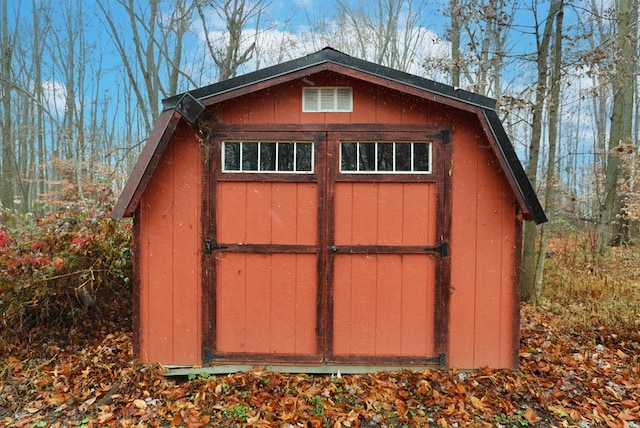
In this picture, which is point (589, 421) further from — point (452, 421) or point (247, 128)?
point (247, 128)

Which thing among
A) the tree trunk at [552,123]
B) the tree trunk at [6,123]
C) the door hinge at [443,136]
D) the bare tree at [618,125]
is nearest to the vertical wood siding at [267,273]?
Result: the door hinge at [443,136]

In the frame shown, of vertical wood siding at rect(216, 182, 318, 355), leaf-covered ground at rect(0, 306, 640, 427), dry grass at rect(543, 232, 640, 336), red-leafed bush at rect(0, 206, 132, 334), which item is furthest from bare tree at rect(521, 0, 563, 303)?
red-leafed bush at rect(0, 206, 132, 334)

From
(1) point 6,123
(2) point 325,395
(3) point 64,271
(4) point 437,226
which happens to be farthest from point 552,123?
(1) point 6,123

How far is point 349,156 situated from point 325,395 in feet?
7.96

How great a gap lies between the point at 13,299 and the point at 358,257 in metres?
4.14

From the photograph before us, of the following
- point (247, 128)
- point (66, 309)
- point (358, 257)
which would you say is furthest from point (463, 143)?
point (66, 309)

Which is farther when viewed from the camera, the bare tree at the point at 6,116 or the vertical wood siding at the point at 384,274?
the bare tree at the point at 6,116

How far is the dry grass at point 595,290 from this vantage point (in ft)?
16.0

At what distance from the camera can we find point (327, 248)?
3889 millimetres

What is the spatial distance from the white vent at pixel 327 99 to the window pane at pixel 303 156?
1.24ft

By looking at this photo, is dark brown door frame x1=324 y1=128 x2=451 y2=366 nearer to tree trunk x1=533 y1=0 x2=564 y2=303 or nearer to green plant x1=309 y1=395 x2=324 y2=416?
green plant x1=309 y1=395 x2=324 y2=416

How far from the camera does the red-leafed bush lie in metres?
4.34

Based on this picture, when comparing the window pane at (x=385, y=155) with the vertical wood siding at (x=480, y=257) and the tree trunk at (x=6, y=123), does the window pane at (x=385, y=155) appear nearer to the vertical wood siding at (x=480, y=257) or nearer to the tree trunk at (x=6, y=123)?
the vertical wood siding at (x=480, y=257)

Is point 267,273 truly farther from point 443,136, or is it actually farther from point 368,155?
point 443,136
